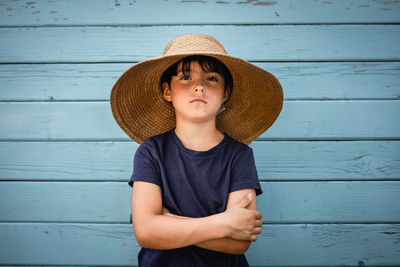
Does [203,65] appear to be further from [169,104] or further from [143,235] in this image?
[143,235]

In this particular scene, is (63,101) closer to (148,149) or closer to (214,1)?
(148,149)

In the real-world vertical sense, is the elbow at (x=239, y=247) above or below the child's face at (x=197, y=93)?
below

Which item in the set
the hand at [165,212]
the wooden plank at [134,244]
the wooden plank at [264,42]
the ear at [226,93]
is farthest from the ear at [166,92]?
the wooden plank at [134,244]

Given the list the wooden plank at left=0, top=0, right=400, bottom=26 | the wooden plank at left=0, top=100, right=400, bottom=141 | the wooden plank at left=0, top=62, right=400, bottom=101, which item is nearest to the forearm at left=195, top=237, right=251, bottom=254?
the wooden plank at left=0, top=100, right=400, bottom=141

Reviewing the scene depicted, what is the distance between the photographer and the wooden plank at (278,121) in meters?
1.72

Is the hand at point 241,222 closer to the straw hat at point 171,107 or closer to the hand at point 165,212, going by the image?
the hand at point 165,212

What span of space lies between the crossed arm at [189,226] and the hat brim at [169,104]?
1.24 ft

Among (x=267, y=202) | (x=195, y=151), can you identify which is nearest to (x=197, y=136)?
(x=195, y=151)

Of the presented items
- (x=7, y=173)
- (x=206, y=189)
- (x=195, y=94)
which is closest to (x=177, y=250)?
(x=206, y=189)

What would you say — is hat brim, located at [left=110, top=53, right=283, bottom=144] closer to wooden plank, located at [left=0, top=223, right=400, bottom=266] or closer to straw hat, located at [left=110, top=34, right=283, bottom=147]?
straw hat, located at [left=110, top=34, right=283, bottom=147]

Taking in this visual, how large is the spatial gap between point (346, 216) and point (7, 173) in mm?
2098

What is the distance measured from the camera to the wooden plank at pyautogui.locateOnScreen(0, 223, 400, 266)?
1741mm

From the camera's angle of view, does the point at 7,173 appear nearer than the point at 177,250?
No

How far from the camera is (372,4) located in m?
1.71
